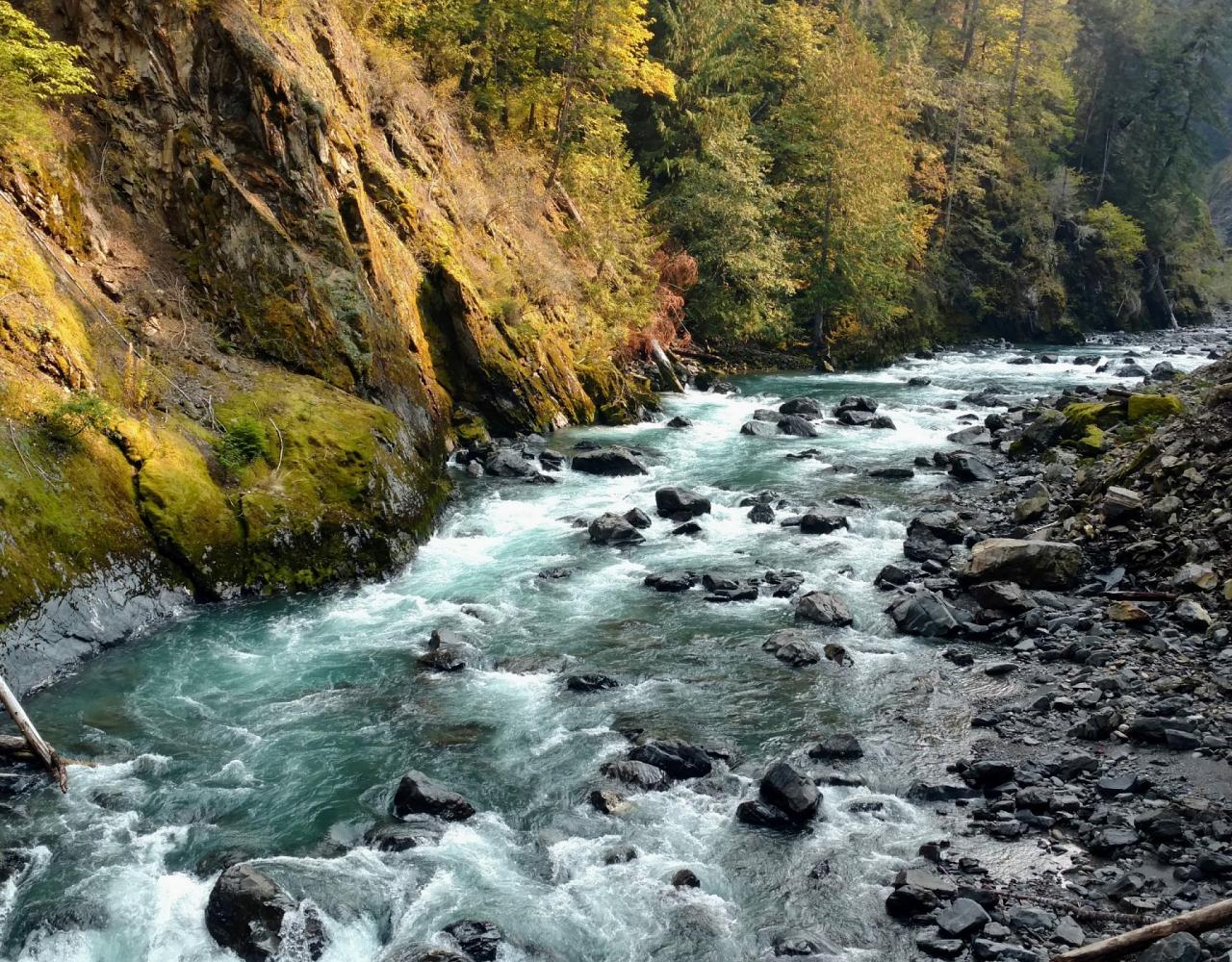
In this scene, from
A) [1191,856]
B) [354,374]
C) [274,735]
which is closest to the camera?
[1191,856]

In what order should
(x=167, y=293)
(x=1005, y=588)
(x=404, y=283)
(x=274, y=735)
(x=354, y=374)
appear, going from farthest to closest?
(x=404, y=283), (x=354, y=374), (x=167, y=293), (x=1005, y=588), (x=274, y=735)

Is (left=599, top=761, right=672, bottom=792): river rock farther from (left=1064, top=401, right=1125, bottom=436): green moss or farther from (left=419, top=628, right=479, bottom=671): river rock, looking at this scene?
(left=1064, top=401, right=1125, bottom=436): green moss

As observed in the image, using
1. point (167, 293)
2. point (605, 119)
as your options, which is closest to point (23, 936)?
point (167, 293)

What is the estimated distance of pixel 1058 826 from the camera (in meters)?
8.77

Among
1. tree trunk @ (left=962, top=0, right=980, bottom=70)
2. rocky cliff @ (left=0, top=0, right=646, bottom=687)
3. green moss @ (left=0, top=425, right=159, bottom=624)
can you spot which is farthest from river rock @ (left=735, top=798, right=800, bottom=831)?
tree trunk @ (left=962, top=0, right=980, bottom=70)

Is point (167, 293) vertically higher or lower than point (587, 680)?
higher

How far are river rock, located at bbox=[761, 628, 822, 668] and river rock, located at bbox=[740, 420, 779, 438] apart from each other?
1372 centimetres

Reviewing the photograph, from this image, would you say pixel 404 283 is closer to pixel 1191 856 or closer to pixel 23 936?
pixel 23 936

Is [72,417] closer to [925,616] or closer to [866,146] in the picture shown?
[925,616]

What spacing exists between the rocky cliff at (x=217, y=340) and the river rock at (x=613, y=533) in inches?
124

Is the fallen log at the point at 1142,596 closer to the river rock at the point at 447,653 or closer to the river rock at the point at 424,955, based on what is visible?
the river rock at the point at 447,653

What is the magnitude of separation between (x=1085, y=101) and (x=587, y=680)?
204 feet

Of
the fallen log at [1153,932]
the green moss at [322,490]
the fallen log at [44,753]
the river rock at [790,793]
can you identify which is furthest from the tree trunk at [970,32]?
the fallen log at [44,753]

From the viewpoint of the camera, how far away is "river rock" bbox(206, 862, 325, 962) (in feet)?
24.4
